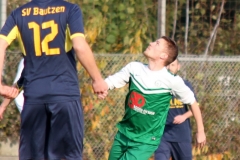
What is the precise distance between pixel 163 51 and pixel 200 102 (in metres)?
3.70

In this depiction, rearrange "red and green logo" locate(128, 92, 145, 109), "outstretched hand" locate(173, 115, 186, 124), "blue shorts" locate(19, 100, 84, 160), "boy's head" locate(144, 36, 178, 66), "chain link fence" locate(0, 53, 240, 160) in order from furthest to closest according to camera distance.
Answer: "chain link fence" locate(0, 53, 240, 160)
"outstretched hand" locate(173, 115, 186, 124)
"boy's head" locate(144, 36, 178, 66)
"red and green logo" locate(128, 92, 145, 109)
"blue shorts" locate(19, 100, 84, 160)

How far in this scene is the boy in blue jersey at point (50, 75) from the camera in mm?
6375

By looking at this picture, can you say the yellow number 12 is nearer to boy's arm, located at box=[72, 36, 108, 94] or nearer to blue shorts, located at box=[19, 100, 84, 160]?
boy's arm, located at box=[72, 36, 108, 94]

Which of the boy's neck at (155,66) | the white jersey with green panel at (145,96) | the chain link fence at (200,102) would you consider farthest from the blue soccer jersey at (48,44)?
the chain link fence at (200,102)

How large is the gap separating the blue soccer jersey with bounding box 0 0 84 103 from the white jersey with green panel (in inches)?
45.9

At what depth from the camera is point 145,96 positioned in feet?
24.9

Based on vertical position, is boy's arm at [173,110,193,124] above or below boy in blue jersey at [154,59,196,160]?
above

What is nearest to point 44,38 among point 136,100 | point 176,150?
point 136,100

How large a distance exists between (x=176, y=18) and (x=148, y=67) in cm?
461

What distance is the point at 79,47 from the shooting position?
6.27m

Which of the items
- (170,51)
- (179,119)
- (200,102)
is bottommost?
(200,102)

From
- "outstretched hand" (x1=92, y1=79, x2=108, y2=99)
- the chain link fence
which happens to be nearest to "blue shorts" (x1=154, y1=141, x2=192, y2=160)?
the chain link fence

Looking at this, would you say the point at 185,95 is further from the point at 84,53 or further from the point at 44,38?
the point at 44,38

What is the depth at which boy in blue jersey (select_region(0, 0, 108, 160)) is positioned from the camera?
6.38 m
